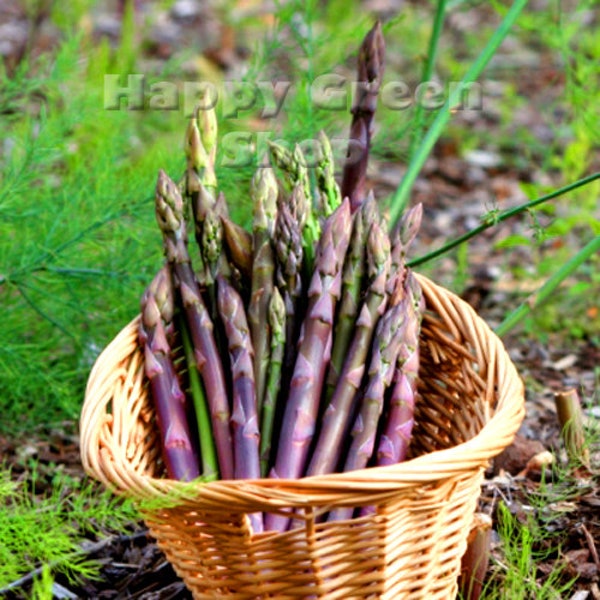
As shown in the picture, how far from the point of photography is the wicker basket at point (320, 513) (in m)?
1.41

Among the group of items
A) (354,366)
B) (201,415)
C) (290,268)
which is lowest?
(201,415)

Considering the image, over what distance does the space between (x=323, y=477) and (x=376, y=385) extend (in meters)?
0.33

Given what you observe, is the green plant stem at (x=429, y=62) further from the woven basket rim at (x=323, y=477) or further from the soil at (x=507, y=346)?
the woven basket rim at (x=323, y=477)

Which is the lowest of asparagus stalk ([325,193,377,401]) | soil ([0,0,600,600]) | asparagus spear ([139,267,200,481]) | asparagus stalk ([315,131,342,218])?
soil ([0,0,600,600])

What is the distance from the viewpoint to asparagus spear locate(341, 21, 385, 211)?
2.02 meters

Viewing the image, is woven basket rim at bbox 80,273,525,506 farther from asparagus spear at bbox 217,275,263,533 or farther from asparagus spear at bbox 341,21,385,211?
asparagus spear at bbox 341,21,385,211

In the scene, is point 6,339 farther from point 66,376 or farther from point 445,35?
point 445,35

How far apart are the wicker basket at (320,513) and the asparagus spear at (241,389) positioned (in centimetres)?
11

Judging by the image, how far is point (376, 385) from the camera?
5.58ft

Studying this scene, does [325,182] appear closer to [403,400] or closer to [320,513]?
[403,400]

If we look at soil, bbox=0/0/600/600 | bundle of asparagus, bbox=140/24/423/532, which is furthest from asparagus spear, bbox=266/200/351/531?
soil, bbox=0/0/600/600

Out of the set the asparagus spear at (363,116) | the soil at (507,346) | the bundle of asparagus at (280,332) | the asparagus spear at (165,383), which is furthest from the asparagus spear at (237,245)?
the soil at (507,346)

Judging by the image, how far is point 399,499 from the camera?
146cm

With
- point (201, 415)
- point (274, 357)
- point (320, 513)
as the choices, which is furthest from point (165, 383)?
point (320, 513)
